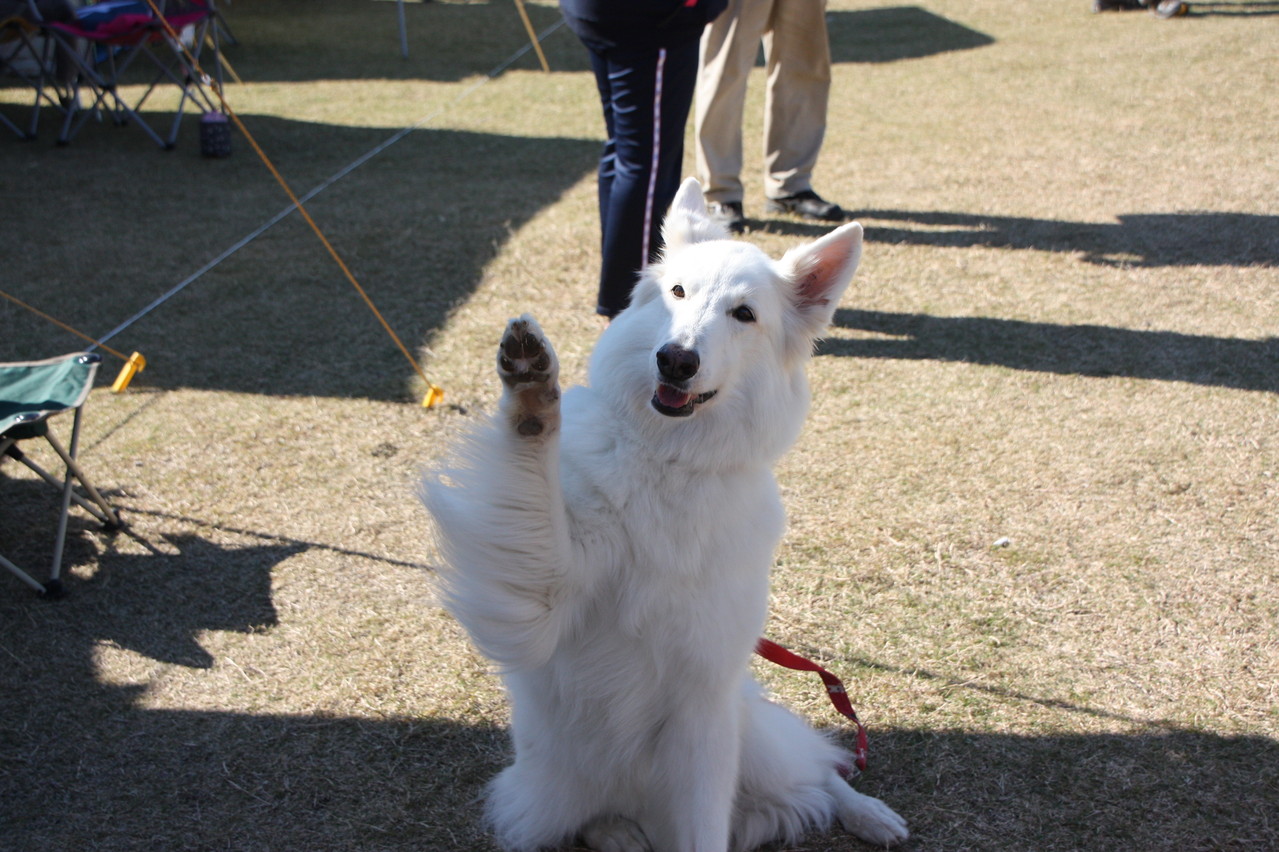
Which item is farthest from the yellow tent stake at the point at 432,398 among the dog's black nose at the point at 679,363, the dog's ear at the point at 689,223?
the dog's black nose at the point at 679,363

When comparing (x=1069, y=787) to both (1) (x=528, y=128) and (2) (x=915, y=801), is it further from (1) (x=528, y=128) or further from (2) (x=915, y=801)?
(1) (x=528, y=128)

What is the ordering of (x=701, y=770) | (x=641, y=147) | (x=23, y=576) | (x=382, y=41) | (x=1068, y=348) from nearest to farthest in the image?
(x=701, y=770)
(x=23, y=576)
(x=641, y=147)
(x=1068, y=348)
(x=382, y=41)

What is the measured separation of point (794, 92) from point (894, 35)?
689 cm

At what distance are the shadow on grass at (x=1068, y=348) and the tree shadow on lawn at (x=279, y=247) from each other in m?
2.36

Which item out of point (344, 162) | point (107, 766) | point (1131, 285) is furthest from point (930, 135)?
point (107, 766)

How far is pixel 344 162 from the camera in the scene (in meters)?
7.75

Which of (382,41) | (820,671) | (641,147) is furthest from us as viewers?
(382,41)

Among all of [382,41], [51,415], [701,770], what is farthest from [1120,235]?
[382,41]

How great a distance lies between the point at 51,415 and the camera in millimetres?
3197

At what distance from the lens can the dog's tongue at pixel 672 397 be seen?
1956mm

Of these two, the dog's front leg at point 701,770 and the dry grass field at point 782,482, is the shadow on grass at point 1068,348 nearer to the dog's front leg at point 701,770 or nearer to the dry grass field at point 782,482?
the dry grass field at point 782,482

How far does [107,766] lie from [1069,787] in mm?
2506

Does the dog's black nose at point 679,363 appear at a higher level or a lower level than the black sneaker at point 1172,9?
lower

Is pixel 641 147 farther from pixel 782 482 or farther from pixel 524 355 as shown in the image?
pixel 524 355
